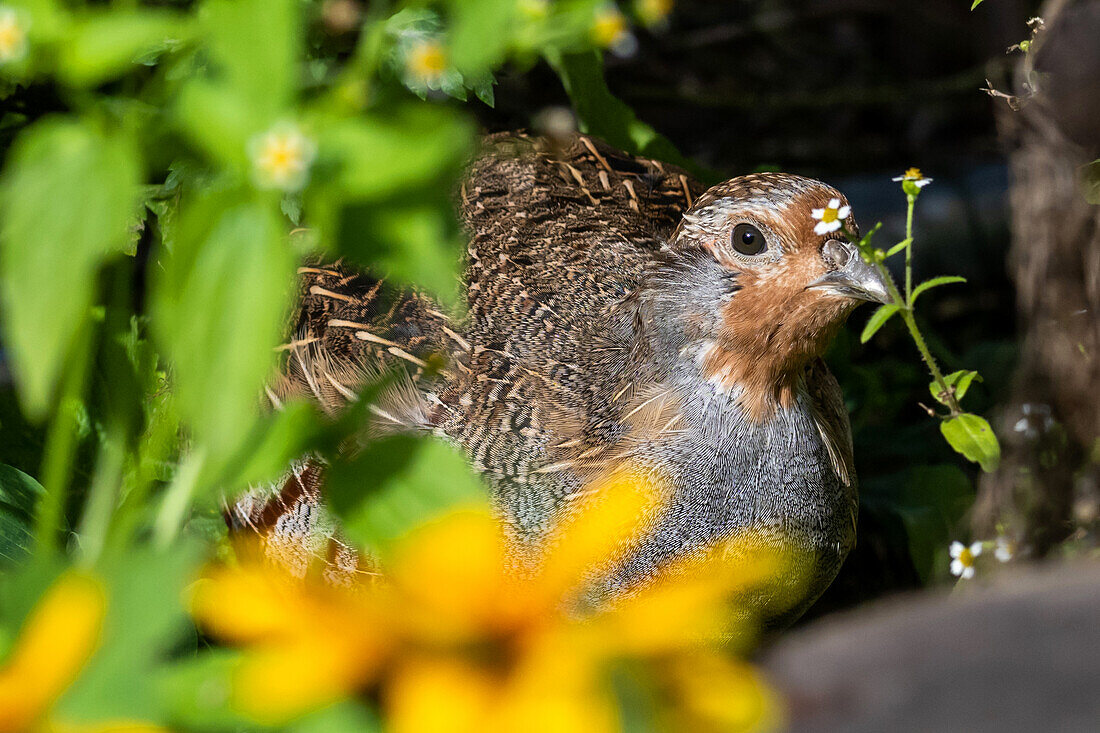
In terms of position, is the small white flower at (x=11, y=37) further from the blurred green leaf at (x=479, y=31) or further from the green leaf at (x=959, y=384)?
the green leaf at (x=959, y=384)

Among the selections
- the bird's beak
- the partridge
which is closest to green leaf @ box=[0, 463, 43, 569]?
the partridge

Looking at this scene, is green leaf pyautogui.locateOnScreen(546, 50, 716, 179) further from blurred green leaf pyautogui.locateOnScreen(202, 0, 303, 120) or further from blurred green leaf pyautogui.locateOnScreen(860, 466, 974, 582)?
blurred green leaf pyautogui.locateOnScreen(202, 0, 303, 120)

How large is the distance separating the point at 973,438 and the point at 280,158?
129 centimetres

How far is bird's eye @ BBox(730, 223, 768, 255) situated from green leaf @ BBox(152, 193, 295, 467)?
107cm

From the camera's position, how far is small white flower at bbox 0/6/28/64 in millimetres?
715

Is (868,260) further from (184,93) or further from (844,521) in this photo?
(184,93)

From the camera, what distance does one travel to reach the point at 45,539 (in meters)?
0.83

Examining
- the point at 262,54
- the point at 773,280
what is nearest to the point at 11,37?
the point at 262,54

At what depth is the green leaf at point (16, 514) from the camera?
1.20 m

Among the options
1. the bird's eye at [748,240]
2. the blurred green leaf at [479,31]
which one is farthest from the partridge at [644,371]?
the blurred green leaf at [479,31]

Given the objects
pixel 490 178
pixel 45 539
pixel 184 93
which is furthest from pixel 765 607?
pixel 184 93

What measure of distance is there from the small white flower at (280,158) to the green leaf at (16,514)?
70cm

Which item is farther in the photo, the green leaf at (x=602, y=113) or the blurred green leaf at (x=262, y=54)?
the green leaf at (x=602, y=113)

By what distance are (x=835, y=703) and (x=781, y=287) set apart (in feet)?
3.42
